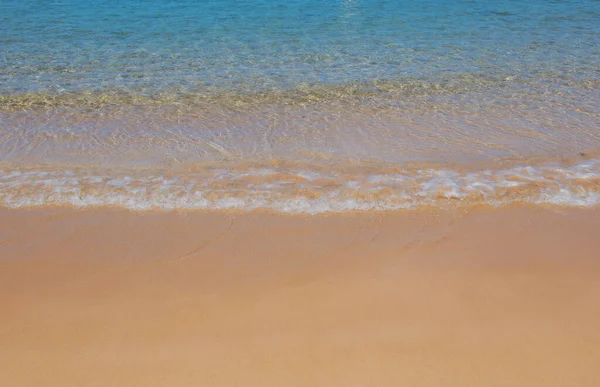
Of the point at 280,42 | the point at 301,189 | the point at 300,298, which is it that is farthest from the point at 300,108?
the point at 300,298

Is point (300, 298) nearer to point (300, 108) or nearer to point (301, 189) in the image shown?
point (301, 189)

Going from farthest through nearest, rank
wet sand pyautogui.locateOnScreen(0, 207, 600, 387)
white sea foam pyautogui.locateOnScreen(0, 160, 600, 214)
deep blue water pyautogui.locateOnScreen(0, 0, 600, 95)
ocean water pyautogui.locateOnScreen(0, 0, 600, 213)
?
deep blue water pyautogui.locateOnScreen(0, 0, 600, 95) → ocean water pyautogui.locateOnScreen(0, 0, 600, 213) → white sea foam pyautogui.locateOnScreen(0, 160, 600, 214) → wet sand pyautogui.locateOnScreen(0, 207, 600, 387)

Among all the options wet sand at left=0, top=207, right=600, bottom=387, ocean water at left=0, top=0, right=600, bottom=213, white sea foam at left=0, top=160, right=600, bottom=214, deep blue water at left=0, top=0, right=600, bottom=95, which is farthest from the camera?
Result: deep blue water at left=0, top=0, right=600, bottom=95

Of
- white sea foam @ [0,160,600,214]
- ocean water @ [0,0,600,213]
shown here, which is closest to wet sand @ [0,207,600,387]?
white sea foam @ [0,160,600,214]

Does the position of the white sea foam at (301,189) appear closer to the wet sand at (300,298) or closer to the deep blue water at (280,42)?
the wet sand at (300,298)

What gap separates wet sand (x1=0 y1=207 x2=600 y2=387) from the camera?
273 cm

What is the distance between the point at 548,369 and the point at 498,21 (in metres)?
10.2

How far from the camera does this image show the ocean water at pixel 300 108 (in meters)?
4.74

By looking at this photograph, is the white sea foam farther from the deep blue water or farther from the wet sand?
the deep blue water

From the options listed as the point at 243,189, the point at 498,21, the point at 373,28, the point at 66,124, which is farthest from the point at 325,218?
the point at 498,21

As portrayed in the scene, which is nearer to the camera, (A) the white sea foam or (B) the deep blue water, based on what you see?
(A) the white sea foam

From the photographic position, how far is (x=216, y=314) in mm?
3131

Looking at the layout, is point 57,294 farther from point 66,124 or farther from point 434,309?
point 66,124

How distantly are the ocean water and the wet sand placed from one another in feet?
1.41
